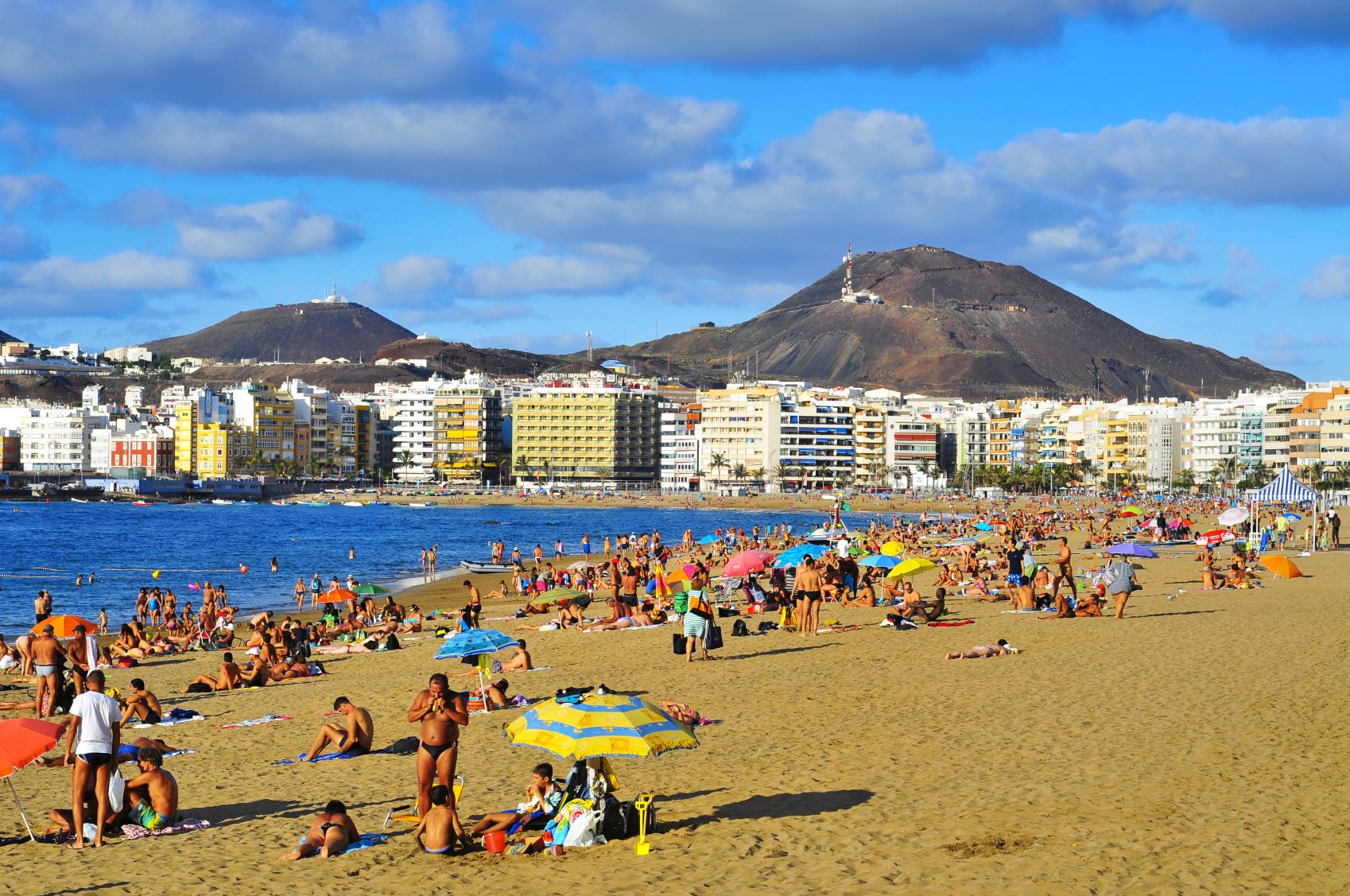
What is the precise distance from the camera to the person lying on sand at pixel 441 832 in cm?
935

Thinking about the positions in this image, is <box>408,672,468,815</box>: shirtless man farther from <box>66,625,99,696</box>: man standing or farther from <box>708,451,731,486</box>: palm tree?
<box>708,451,731,486</box>: palm tree

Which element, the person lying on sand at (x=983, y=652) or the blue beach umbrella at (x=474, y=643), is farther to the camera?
the person lying on sand at (x=983, y=652)

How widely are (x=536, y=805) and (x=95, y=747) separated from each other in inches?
121

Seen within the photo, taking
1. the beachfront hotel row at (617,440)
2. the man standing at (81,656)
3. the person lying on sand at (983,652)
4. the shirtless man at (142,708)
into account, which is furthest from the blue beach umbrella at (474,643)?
the beachfront hotel row at (617,440)

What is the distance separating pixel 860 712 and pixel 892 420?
139m

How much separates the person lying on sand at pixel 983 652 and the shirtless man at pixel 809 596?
2.94 metres

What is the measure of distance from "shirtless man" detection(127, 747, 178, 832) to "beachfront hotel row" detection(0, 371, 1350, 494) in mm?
123307

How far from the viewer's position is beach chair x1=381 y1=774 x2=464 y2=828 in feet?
33.1

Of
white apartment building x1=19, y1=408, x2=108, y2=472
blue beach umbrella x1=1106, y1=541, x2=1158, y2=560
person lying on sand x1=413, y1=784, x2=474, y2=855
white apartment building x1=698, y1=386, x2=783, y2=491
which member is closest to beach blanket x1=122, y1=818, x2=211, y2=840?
person lying on sand x1=413, y1=784, x2=474, y2=855

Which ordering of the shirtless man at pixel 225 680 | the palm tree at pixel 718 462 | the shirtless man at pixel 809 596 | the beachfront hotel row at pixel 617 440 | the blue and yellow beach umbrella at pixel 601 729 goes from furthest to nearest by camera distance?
1. the palm tree at pixel 718 462
2. the beachfront hotel row at pixel 617 440
3. the shirtless man at pixel 809 596
4. the shirtless man at pixel 225 680
5. the blue and yellow beach umbrella at pixel 601 729

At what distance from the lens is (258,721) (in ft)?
48.8

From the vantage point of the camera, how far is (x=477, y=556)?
55.2 metres

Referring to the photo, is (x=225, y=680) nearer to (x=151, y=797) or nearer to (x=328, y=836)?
(x=151, y=797)

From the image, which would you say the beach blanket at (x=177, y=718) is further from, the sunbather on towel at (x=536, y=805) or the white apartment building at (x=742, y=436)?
the white apartment building at (x=742, y=436)
